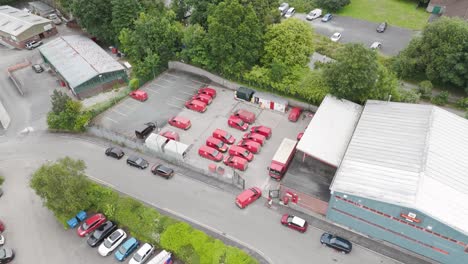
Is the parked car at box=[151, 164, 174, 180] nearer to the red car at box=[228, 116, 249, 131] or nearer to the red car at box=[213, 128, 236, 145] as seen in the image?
the red car at box=[213, 128, 236, 145]

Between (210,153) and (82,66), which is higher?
(82,66)

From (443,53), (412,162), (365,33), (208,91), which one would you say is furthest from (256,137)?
(365,33)

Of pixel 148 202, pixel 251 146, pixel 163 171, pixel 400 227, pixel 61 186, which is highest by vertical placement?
pixel 61 186

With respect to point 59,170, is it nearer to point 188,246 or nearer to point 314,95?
point 188,246

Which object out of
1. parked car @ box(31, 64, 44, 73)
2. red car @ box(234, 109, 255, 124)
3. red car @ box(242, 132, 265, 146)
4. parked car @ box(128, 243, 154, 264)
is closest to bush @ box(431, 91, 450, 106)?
red car @ box(242, 132, 265, 146)

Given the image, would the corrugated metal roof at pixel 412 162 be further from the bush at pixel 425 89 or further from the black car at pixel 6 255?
the black car at pixel 6 255

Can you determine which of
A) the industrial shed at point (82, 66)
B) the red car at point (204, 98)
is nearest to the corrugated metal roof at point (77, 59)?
the industrial shed at point (82, 66)

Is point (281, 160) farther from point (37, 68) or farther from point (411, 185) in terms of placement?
point (37, 68)
